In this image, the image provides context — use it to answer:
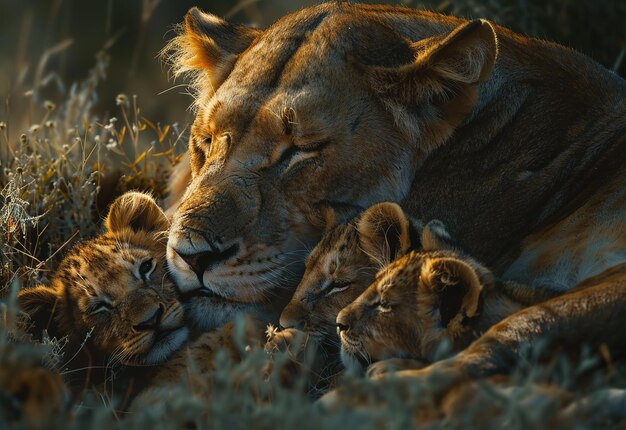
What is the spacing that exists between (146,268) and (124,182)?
150 cm

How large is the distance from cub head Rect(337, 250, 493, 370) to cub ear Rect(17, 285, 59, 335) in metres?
1.28

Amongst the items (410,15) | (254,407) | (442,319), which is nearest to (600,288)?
(442,319)

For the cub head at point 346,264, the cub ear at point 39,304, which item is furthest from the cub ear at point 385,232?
the cub ear at point 39,304

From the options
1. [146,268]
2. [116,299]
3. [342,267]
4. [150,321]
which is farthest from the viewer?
[146,268]

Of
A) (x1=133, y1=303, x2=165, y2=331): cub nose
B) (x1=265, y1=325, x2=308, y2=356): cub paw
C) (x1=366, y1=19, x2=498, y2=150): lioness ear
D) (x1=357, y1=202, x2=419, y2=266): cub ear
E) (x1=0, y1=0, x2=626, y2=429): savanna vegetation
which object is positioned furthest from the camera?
(x1=133, y1=303, x2=165, y2=331): cub nose

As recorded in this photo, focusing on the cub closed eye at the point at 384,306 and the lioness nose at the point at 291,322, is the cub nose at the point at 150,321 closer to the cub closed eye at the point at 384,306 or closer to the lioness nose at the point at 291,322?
the lioness nose at the point at 291,322

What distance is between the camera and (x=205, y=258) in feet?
13.1

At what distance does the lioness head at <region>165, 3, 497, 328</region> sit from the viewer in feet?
13.2

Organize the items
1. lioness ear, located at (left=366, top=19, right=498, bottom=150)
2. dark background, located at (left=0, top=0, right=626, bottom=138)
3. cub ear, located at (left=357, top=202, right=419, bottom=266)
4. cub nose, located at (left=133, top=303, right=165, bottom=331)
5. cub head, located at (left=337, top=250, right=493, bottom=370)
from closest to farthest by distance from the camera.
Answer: cub head, located at (left=337, top=250, right=493, bottom=370) → cub ear, located at (left=357, top=202, right=419, bottom=266) → lioness ear, located at (left=366, top=19, right=498, bottom=150) → cub nose, located at (left=133, top=303, right=165, bottom=331) → dark background, located at (left=0, top=0, right=626, bottom=138)

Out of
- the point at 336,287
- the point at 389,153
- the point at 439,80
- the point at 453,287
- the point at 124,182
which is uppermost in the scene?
the point at 439,80

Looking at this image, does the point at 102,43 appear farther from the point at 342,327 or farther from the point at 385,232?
the point at 342,327

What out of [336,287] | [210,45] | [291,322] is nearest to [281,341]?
[291,322]

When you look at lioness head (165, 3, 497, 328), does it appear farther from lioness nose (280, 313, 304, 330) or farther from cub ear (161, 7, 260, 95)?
cub ear (161, 7, 260, 95)

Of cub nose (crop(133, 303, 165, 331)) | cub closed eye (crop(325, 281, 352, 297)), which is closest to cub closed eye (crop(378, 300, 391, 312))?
cub closed eye (crop(325, 281, 352, 297))
